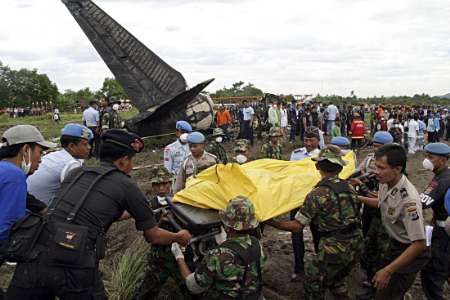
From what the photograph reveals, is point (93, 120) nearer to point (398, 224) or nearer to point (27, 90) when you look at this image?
point (398, 224)

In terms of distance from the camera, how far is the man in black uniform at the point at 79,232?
2520 mm

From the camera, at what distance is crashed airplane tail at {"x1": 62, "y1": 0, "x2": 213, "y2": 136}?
16297mm

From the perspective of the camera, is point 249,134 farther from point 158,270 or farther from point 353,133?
point 158,270

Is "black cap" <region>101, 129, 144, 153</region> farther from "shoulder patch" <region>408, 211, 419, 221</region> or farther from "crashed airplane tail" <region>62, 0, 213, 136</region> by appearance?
"crashed airplane tail" <region>62, 0, 213, 136</region>

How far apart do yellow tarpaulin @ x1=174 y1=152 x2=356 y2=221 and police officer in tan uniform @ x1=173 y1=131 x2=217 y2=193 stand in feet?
3.42

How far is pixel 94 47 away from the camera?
1667 cm

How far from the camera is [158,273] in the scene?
3852mm

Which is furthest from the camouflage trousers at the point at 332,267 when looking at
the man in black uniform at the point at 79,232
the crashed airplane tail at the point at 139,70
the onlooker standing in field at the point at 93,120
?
the crashed airplane tail at the point at 139,70

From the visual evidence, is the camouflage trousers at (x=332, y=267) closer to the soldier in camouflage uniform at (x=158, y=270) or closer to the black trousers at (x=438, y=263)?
the black trousers at (x=438, y=263)

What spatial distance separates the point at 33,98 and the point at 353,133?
53172 mm

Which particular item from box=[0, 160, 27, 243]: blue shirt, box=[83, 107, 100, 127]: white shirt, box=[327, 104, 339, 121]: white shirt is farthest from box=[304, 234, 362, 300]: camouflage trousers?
box=[327, 104, 339, 121]: white shirt

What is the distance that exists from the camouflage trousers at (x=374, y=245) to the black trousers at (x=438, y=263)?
1.47ft

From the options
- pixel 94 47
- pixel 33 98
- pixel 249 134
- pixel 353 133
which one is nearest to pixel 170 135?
pixel 249 134

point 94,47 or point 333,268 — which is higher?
point 94,47
